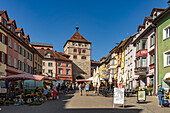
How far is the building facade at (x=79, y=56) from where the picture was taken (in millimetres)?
81688

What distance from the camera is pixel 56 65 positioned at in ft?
240

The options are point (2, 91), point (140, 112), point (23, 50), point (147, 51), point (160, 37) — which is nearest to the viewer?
point (140, 112)

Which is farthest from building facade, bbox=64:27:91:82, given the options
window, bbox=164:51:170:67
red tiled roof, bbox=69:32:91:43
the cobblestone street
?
the cobblestone street

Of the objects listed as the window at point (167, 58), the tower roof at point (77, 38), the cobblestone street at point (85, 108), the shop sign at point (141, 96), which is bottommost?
the cobblestone street at point (85, 108)

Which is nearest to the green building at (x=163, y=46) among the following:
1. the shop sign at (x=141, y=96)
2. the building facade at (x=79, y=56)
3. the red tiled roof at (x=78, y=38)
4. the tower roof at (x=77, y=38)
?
the shop sign at (x=141, y=96)

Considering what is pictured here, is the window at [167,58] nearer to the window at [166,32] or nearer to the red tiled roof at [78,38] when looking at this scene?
the window at [166,32]

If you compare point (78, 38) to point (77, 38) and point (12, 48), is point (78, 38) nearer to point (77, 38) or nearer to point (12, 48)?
point (77, 38)

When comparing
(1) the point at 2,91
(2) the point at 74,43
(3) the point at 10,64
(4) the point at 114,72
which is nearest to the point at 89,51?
(2) the point at 74,43

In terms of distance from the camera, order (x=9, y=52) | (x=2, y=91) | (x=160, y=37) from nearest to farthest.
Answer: (x=2, y=91), (x=160, y=37), (x=9, y=52)

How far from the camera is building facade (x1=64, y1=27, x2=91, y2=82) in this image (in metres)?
81.7

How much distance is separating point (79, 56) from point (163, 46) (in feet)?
198

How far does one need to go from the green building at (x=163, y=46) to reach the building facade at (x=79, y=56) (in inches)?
2225

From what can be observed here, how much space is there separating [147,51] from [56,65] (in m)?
46.7

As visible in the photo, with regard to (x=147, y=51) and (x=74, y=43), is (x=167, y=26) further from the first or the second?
(x=74, y=43)
